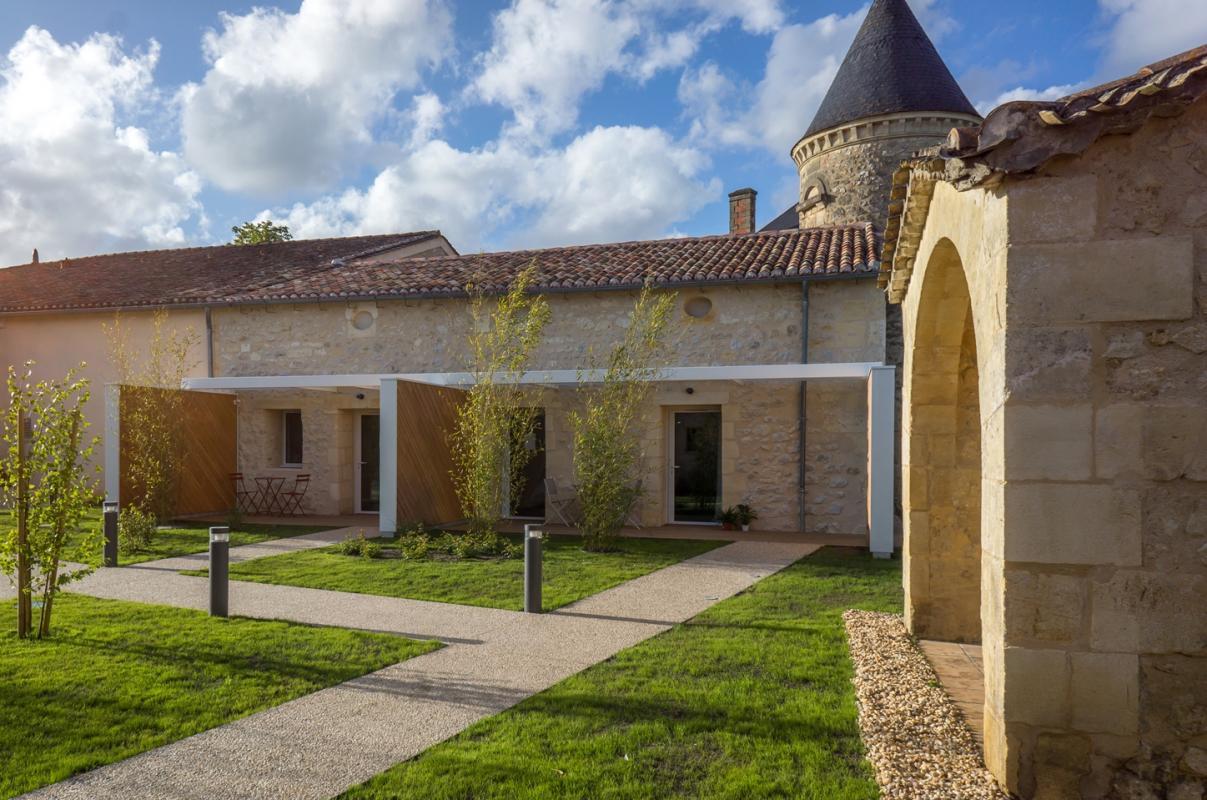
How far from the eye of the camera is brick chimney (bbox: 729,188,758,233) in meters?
20.6

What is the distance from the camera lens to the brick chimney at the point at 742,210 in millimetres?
20562

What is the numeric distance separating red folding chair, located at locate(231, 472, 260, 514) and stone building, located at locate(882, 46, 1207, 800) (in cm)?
1340

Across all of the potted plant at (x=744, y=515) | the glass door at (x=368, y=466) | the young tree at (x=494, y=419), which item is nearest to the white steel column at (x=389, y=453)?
the young tree at (x=494, y=419)

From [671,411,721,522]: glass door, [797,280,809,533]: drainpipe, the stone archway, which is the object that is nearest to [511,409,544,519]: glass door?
[671,411,721,522]: glass door

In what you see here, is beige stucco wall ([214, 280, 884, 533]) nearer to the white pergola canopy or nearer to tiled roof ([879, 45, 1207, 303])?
the white pergola canopy

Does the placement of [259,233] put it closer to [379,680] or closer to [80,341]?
[80,341]

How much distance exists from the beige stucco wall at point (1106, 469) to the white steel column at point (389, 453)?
9.12 meters

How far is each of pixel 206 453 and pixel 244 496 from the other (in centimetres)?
108

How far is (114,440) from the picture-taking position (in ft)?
39.8

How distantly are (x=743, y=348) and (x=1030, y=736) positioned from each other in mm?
9282

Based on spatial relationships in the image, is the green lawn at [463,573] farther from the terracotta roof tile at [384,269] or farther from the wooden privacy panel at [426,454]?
the terracotta roof tile at [384,269]

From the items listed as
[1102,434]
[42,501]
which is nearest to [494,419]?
[42,501]

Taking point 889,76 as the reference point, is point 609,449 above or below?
below

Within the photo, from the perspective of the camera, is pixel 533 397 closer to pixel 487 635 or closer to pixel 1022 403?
pixel 487 635
